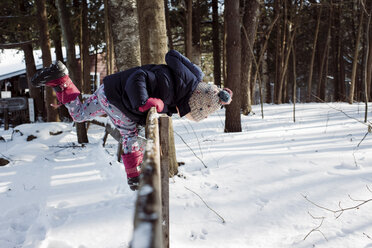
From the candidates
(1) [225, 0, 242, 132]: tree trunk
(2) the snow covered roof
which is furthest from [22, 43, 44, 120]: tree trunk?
(1) [225, 0, 242, 132]: tree trunk

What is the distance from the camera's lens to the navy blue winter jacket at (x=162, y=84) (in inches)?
88.2

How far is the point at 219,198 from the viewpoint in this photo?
2.87 metres

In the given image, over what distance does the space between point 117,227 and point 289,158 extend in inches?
100

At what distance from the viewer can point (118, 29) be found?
4.27 meters

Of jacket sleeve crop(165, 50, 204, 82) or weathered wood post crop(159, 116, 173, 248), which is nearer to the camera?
weathered wood post crop(159, 116, 173, 248)

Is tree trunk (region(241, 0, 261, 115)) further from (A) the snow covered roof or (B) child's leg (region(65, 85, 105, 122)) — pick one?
(A) the snow covered roof

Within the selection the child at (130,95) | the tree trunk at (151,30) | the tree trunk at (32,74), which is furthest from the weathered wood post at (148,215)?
the tree trunk at (32,74)

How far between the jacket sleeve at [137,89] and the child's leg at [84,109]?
31.3 inches

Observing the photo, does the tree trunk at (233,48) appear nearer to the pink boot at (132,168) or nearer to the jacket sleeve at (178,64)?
the jacket sleeve at (178,64)

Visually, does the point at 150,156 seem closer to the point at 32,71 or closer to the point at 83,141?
the point at 83,141

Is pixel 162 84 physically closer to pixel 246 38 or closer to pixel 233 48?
pixel 233 48

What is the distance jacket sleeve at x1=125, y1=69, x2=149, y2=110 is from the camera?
203cm

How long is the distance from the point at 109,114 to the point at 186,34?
28.4ft

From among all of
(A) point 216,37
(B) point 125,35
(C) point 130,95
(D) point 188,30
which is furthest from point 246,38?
(C) point 130,95
